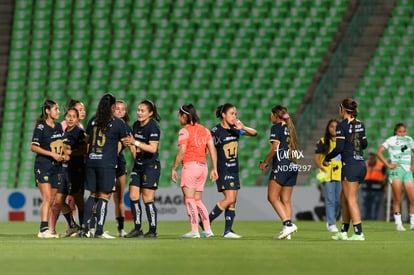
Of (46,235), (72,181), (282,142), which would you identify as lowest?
(46,235)

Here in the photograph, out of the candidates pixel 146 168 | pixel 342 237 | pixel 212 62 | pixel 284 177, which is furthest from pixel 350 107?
pixel 212 62

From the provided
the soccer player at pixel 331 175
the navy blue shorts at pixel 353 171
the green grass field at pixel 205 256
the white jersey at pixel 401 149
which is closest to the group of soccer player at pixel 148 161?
the navy blue shorts at pixel 353 171

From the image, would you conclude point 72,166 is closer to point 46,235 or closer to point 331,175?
point 46,235

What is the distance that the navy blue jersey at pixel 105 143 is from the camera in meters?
15.7

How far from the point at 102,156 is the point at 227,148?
2.18 m

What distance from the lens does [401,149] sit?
20781 millimetres

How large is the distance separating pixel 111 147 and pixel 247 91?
15.4 meters

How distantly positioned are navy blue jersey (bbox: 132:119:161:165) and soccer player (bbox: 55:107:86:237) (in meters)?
0.88

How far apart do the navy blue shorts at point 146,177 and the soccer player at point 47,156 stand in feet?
3.79

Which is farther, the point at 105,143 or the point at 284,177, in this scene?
the point at 284,177

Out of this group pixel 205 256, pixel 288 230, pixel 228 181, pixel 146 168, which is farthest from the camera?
pixel 228 181

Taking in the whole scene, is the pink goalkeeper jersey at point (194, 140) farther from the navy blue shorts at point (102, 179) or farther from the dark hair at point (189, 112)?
the navy blue shorts at point (102, 179)

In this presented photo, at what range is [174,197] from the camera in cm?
2652

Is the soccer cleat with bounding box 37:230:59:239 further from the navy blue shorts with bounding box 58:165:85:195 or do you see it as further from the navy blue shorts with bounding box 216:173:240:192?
the navy blue shorts with bounding box 216:173:240:192
